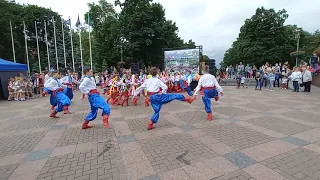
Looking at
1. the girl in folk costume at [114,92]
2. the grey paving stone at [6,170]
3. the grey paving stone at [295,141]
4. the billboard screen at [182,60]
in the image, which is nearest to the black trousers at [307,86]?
the billboard screen at [182,60]

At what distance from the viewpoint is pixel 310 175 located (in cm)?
317

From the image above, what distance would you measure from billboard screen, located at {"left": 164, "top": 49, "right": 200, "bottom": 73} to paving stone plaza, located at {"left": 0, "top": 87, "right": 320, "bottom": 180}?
1213cm

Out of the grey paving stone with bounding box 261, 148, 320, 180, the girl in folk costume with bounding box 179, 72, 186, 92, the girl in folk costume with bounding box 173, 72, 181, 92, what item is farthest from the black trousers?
the grey paving stone with bounding box 261, 148, 320, 180

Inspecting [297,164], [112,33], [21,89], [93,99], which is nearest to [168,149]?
→ [297,164]

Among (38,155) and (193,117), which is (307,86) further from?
(38,155)

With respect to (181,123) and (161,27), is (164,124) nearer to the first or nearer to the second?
(181,123)

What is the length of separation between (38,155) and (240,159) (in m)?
3.96

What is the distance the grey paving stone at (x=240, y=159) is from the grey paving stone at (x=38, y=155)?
11.8 feet

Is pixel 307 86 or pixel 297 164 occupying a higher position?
pixel 307 86

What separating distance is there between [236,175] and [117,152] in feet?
7.54

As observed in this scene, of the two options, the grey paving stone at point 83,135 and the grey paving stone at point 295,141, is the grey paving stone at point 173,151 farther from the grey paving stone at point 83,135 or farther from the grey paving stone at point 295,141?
the grey paving stone at point 295,141

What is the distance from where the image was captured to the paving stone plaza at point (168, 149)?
3389mm

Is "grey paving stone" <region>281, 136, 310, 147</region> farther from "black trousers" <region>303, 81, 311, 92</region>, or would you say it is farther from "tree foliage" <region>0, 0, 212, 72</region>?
"tree foliage" <region>0, 0, 212, 72</region>

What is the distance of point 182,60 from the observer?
757 inches
